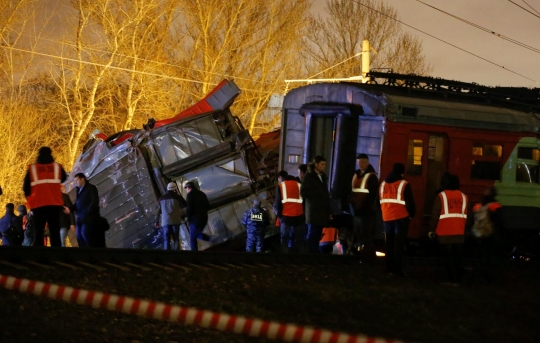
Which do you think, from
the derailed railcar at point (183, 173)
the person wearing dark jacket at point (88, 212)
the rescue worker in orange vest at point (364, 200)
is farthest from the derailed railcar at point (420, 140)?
the person wearing dark jacket at point (88, 212)

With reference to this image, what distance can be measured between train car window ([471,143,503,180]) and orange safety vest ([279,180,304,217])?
3814 mm

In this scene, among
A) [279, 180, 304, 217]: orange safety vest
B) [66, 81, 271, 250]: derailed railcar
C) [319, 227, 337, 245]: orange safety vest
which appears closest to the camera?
[279, 180, 304, 217]: orange safety vest

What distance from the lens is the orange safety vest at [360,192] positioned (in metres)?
12.9

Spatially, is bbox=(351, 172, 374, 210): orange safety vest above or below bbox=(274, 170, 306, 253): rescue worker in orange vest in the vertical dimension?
above

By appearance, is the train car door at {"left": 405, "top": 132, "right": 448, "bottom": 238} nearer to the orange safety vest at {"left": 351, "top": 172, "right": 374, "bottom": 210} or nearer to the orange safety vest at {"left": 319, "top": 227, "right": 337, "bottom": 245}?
the orange safety vest at {"left": 319, "top": 227, "right": 337, "bottom": 245}

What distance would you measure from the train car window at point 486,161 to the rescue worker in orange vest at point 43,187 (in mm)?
7586

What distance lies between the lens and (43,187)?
12367 millimetres

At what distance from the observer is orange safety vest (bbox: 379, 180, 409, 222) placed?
12.1 m

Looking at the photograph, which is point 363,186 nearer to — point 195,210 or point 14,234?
point 195,210

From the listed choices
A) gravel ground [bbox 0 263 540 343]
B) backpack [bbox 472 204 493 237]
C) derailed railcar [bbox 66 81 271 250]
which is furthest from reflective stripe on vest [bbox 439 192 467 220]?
derailed railcar [bbox 66 81 271 250]

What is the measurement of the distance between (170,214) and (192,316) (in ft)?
31.6

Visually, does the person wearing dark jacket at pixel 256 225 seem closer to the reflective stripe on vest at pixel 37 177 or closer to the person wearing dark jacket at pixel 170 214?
the person wearing dark jacket at pixel 170 214

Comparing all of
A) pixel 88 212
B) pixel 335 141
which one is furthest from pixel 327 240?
pixel 88 212

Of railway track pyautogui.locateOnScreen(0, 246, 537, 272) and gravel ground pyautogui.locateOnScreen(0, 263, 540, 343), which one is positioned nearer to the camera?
gravel ground pyautogui.locateOnScreen(0, 263, 540, 343)
